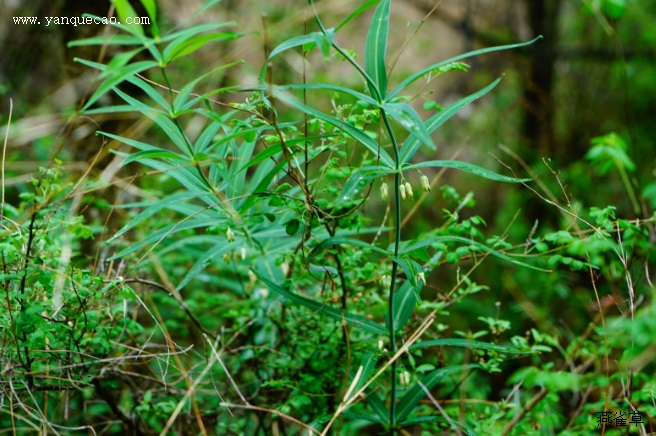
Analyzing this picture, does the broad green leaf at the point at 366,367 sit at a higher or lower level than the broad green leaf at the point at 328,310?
lower

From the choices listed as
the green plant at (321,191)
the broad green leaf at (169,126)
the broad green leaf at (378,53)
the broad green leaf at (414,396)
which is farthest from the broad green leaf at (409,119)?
the broad green leaf at (414,396)

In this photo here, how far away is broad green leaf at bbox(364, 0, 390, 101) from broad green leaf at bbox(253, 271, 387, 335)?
0.68 m

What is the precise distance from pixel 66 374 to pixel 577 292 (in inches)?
142

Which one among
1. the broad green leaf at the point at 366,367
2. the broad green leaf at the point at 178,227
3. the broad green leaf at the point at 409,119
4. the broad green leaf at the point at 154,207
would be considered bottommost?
the broad green leaf at the point at 366,367

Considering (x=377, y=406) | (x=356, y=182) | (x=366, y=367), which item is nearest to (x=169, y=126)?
(x=356, y=182)

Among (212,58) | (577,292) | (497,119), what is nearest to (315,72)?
(212,58)

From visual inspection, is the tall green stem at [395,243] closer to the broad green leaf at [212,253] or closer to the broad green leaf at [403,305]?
the broad green leaf at [403,305]

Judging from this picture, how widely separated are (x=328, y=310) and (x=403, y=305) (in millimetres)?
257

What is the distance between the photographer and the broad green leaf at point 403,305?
1940mm

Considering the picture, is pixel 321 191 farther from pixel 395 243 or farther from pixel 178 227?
pixel 178 227

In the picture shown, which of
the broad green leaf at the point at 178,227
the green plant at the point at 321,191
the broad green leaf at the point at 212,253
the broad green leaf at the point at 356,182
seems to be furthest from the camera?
the broad green leaf at the point at 212,253

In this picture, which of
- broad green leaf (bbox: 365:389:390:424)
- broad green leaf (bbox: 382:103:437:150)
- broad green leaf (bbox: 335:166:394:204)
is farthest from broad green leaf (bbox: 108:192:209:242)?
broad green leaf (bbox: 365:389:390:424)

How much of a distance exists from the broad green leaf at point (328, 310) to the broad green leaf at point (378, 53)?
68 cm

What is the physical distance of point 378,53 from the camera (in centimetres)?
166
